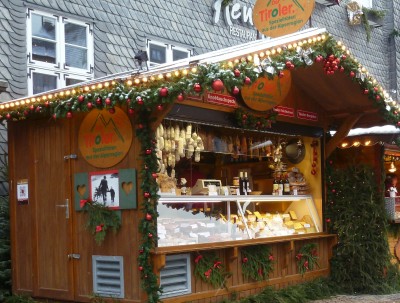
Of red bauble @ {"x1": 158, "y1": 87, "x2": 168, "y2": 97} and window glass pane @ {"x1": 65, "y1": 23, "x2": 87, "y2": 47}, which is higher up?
window glass pane @ {"x1": 65, "y1": 23, "x2": 87, "y2": 47}

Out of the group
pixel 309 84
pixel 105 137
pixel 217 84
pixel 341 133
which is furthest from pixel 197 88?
pixel 341 133

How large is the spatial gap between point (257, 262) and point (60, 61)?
4.91 m

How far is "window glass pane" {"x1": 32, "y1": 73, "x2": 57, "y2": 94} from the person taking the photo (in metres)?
10.7

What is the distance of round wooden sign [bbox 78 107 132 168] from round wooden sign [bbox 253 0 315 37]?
3.51m

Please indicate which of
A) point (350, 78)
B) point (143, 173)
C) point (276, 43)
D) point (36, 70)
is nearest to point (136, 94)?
point (143, 173)

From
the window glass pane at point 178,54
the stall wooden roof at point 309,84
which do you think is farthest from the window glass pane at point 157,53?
the stall wooden roof at point 309,84

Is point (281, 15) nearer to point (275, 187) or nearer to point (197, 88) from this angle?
point (275, 187)

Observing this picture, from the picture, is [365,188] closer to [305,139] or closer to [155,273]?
[305,139]

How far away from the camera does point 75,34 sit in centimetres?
1146

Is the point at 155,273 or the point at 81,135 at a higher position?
the point at 81,135

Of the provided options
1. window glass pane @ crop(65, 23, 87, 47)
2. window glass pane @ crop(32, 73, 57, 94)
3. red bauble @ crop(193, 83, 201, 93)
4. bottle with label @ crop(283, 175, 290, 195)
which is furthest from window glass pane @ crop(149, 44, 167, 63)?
red bauble @ crop(193, 83, 201, 93)

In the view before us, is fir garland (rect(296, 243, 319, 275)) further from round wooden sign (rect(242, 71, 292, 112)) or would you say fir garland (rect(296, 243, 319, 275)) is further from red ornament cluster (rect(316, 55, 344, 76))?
red ornament cluster (rect(316, 55, 344, 76))

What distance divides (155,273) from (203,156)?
2578mm

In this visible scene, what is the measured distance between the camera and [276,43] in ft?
26.1
